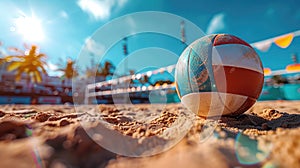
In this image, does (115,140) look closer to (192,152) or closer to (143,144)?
(143,144)

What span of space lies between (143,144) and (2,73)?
1166 inches

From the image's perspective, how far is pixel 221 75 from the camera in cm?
206

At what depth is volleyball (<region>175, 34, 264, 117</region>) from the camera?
6.82ft

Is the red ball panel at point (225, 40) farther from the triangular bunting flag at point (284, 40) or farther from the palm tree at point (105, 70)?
the palm tree at point (105, 70)

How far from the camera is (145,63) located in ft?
16.2

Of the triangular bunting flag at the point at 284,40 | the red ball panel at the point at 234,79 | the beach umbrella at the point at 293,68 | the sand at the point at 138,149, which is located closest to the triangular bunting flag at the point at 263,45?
the triangular bunting flag at the point at 284,40

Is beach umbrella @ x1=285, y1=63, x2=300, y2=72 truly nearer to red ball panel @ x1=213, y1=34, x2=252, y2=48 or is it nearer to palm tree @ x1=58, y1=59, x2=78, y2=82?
red ball panel @ x1=213, y1=34, x2=252, y2=48

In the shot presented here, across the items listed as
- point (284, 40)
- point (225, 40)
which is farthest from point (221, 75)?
point (284, 40)

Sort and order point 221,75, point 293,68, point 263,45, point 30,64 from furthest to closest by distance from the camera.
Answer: point 30,64 → point 293,68 → point 263,45 → point 221,75

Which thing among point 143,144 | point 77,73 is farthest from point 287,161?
point 77,73

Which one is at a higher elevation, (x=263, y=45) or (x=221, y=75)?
(x=263, y=45)

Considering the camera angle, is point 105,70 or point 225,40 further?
point 105,70

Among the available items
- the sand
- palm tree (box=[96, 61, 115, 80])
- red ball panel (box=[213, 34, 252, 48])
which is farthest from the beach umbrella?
palm tree (box=[96, 61, 115, 80])

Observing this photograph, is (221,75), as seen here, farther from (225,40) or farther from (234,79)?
(225,40)
